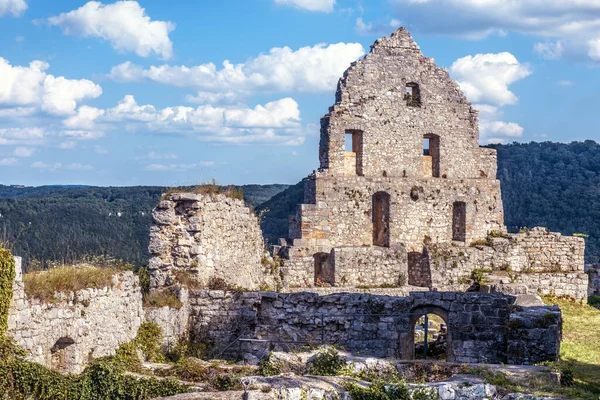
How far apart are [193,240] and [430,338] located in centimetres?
652

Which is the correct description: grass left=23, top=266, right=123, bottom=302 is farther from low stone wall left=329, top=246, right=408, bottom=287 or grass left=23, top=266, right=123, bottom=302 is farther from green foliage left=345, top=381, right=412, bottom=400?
low stone wall left=329, top=246, right=408, bottom=287

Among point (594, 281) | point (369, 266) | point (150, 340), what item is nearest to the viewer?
point (150, 340)

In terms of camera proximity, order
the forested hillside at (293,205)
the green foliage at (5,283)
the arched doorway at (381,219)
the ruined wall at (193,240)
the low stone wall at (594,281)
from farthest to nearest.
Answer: the forested hillside at (293,205) → the low stone wall at (594,281) → the arched doorway at (381,219) → the ruined wall at (193,240) → the green foliage at (5,283)

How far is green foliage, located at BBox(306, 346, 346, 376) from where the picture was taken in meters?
12.0

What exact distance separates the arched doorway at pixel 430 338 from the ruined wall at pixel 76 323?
5.22 m

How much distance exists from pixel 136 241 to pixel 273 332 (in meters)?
38.0

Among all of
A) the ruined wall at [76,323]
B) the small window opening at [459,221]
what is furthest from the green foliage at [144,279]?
the small window opening at [459,221]

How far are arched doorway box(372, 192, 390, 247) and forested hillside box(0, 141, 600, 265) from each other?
18274mm

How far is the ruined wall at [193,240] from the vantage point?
53.3 feet

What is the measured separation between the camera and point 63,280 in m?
12.5

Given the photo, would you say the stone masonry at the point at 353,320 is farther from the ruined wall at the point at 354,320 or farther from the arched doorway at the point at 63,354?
the arched doorway at the point at 63,354

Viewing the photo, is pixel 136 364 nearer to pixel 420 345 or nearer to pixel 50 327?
pixel 50 327

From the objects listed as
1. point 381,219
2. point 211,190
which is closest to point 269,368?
point 211,190

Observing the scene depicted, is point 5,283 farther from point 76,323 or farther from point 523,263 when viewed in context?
point 523,263
